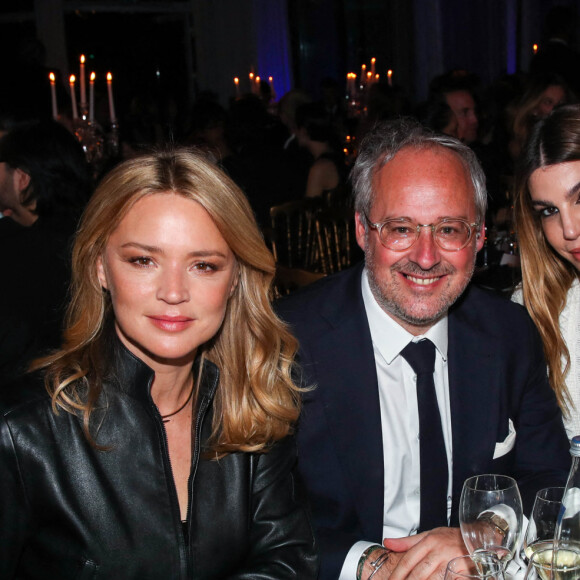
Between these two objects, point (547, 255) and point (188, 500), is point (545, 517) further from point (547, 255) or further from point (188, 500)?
point (547, 255)

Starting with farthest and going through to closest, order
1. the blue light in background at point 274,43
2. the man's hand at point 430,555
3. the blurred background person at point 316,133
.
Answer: the blue light in background at point 274,43 → the blurred background person at point 316,133 → the man's hand at point 430,555

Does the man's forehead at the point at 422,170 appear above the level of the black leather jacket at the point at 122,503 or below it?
above

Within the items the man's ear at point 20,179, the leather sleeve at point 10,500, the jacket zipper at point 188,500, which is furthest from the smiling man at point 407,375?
the man's ear at point 20,179

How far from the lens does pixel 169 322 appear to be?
62.8 inches

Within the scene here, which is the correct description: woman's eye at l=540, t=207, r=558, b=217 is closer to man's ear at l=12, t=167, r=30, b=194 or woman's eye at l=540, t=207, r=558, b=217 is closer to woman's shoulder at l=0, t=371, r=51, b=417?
woman's shoulder at l=0, t=371, r=51, b=417

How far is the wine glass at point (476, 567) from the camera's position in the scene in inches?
47.9

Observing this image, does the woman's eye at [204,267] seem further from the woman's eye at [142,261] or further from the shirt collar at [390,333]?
the shirt collar at [390,333]

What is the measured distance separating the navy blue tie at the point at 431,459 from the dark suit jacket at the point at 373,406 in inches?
2.3

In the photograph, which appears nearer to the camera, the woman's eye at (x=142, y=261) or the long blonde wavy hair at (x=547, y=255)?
the woman's eye at (x=142, y=261)

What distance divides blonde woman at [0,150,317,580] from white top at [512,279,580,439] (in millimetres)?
878

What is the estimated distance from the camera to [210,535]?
1.65 metres

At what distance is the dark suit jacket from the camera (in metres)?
1.92

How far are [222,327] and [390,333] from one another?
440 mm

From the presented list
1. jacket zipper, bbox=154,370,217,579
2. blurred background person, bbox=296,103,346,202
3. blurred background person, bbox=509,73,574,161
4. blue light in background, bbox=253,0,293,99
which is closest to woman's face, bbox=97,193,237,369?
jacket zipper, bbox=154,370,217,579
